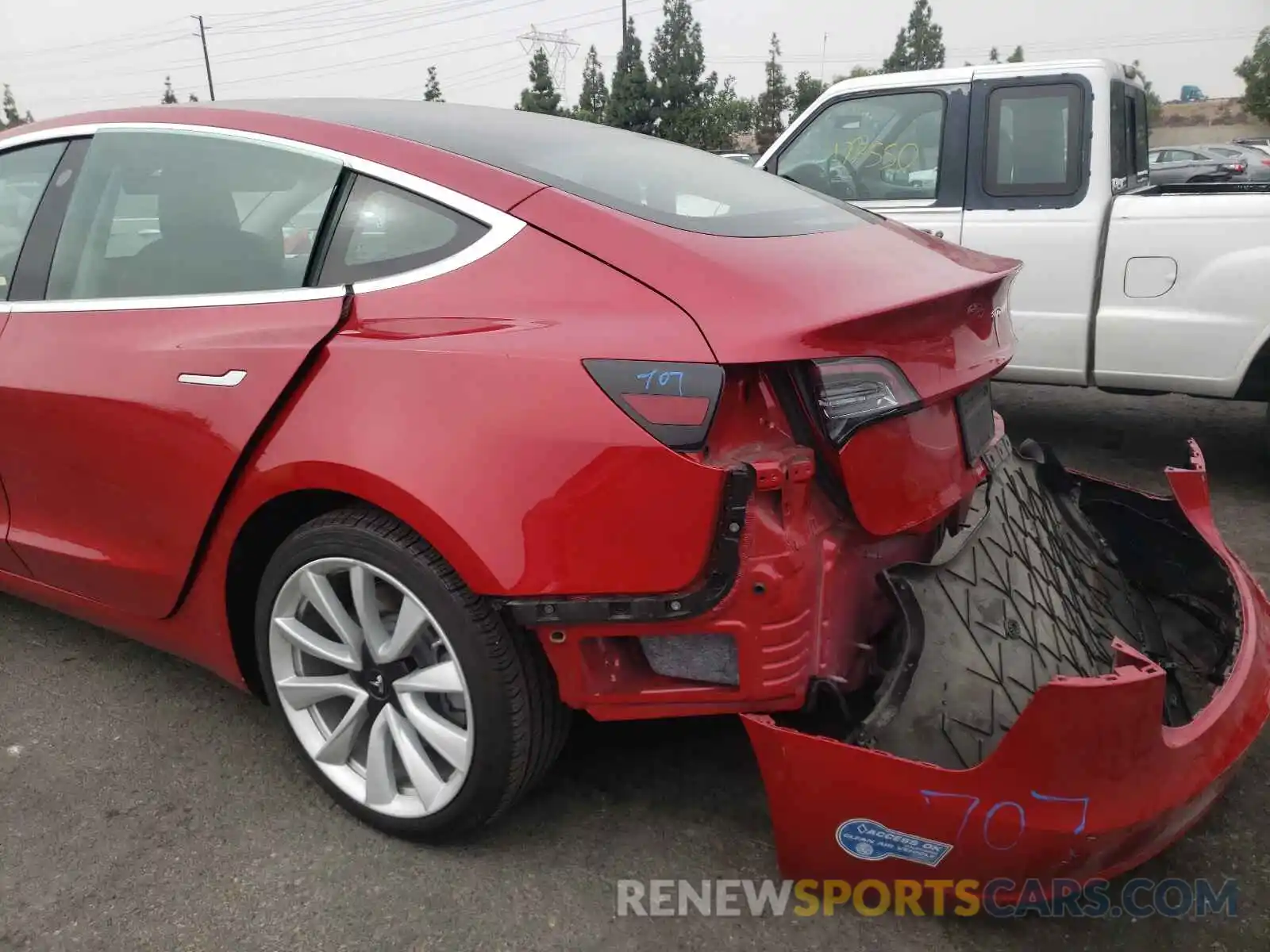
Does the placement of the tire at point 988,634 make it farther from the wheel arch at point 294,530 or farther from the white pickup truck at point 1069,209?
the white pickup truck at point 1069,209

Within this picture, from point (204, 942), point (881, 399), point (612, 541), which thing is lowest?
point (204, 942)

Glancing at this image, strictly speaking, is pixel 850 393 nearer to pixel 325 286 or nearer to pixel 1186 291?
pixel 325 286

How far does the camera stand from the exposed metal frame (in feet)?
6.52

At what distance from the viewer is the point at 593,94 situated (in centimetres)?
5891

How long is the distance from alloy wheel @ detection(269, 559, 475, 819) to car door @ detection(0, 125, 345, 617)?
1.07 ft

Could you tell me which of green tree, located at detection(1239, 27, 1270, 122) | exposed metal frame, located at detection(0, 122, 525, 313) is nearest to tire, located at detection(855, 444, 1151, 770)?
exposed metal frame, located at detection(0, 122, 525, 313)

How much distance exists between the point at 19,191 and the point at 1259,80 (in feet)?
234

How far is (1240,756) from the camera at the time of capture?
1.92m

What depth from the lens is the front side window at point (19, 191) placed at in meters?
2.81

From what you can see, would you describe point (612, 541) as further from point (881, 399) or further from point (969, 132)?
point (969, 132)

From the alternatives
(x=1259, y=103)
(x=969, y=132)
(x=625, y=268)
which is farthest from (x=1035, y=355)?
(x=1259, y=103)

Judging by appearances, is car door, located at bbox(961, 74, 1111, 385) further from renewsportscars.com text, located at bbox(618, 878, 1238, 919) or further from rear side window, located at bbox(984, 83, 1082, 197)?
renewsportscars.com text, located at bbox(618, 878, 1238, 919)

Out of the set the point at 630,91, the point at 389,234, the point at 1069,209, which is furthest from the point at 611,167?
the point at 630,91

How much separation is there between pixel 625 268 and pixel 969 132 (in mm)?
3602
